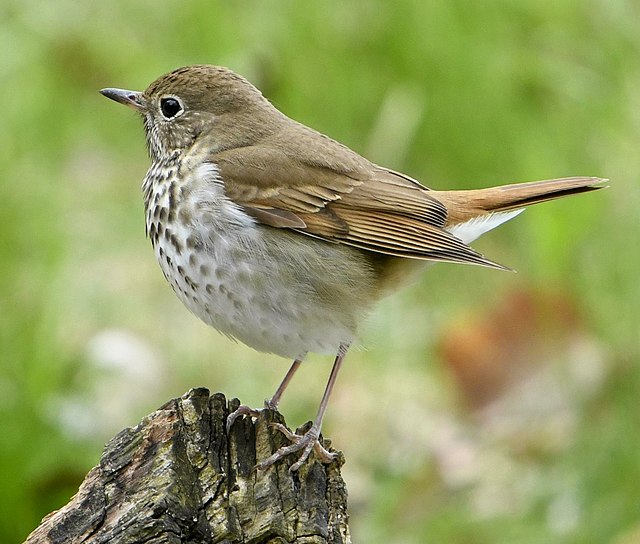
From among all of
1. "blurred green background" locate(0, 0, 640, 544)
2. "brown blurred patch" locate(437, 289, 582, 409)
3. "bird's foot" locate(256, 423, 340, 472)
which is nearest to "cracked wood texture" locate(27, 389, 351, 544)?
"bird's foot" locate(256, 423, 340, 472)

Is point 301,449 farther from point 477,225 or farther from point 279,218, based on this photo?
point 477,225

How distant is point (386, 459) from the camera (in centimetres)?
421

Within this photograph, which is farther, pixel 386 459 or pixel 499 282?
pixel 499 282

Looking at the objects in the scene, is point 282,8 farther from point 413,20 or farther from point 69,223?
point 69,223

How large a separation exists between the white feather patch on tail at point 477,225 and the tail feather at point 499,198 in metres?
0.01

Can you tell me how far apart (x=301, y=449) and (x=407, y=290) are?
2525mm

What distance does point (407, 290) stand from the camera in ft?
17.1

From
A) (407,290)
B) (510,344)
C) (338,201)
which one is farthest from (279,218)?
(407,290)

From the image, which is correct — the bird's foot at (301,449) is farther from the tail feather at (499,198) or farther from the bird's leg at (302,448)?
the tail feather at (499,198)

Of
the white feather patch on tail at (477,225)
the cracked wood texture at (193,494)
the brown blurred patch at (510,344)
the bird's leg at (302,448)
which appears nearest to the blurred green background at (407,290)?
the brown blurred patch at (510,344)

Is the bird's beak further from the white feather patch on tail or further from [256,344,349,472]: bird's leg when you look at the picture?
[256,344,349,472]: bird's leg

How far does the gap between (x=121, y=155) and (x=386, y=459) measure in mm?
2318

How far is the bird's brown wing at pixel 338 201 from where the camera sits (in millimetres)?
3295

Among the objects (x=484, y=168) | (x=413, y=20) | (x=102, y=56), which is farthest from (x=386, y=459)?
(x=102, y=56)
